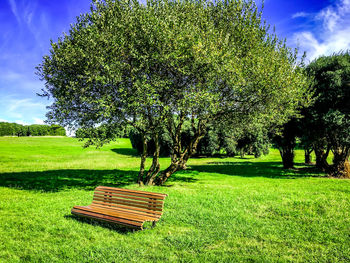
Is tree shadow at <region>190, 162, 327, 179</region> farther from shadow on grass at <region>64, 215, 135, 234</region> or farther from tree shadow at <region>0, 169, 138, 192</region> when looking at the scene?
shadow on grass at <region>64, 215, 135, 234</region>

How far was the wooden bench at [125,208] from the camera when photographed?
7.74 meters

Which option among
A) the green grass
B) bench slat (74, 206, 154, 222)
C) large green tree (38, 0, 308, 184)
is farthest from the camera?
large green tree (38, 0, 308, 184)

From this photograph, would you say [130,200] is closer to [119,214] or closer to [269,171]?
[119,214]

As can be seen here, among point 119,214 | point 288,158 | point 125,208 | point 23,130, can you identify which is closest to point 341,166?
point 288,158

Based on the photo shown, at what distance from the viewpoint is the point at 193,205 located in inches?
440

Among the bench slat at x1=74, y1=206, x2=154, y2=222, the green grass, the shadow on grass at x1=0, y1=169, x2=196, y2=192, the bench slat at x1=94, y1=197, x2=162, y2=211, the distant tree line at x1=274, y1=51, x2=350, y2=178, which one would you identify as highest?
the distant tree line at x1=274, y1=51, x2=350, y2=178

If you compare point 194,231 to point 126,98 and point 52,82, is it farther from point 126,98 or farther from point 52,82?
point 52,82

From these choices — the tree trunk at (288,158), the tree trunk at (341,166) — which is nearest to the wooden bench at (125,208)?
the tree trunk at (341,166)

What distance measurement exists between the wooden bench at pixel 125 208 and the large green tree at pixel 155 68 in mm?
5650

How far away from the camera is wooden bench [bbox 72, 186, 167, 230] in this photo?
305 inches

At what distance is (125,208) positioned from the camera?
29.1 feet

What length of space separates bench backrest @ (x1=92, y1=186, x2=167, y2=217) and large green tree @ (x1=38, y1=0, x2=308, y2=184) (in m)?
5.51

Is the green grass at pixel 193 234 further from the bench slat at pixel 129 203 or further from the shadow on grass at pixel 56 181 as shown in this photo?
the shadow on grass at pixel 56 181

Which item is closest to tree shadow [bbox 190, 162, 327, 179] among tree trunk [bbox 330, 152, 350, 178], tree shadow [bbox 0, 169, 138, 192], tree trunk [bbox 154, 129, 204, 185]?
tree trunk [bbox 330, 152, 350, 178]
